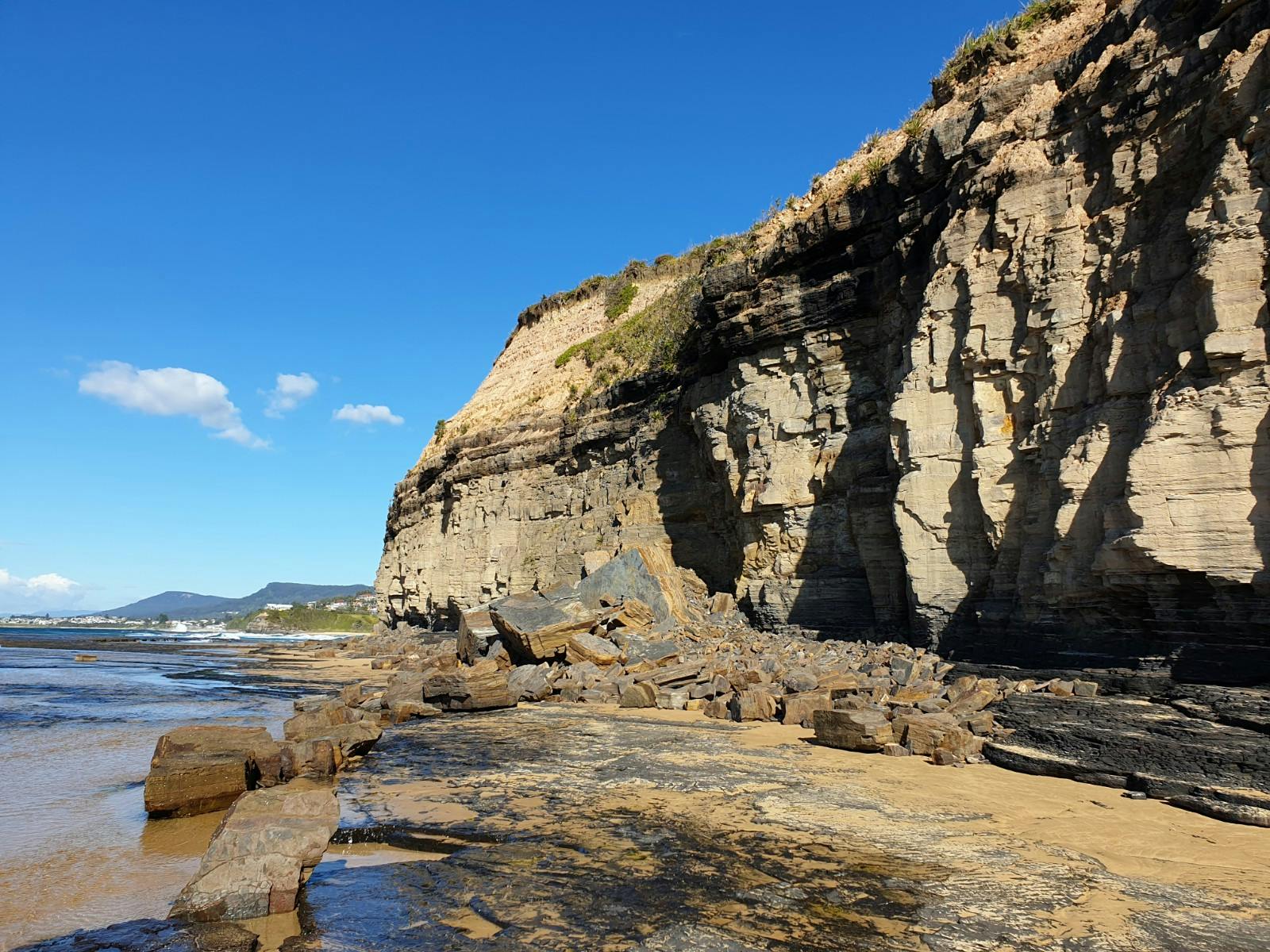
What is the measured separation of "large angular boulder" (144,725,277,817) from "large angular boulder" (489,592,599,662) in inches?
404

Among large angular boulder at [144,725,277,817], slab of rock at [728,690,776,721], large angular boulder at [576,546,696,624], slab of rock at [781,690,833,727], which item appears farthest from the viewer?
large angular boulder at [576,546,696,624]

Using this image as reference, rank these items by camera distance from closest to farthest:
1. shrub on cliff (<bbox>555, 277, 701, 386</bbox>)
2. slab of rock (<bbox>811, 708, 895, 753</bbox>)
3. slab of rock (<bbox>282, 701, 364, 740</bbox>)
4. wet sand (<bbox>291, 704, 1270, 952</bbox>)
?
wet sand (<bbox>291, 704, 1270, 952</bbox>) → slab of rock (<bbox>811, 708, 895, 753</bbox>) → slab of rock (<bbox>282, 701, 364, 740</bbox>) → shrub on cliff (<bbox>555, 277, 701, 386</bbox>)

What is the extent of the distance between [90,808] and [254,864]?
5167 millimetres

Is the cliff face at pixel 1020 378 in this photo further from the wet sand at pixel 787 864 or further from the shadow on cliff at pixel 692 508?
the wet sand at pixel 787 864

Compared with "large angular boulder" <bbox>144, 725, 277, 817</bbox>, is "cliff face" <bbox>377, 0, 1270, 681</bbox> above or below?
above

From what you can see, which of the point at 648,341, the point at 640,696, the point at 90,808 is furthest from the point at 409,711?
the point at 648,341

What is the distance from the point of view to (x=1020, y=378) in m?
15.3

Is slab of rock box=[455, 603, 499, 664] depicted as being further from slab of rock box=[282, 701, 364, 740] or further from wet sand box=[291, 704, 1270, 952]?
wet sand box=[291, 704, 1270, 952]

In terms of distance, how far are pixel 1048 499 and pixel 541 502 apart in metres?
24.4

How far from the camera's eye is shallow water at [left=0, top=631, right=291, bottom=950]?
6277 mm

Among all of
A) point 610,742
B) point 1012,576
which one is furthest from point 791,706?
point 1012,576

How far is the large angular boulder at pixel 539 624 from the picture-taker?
2045cm

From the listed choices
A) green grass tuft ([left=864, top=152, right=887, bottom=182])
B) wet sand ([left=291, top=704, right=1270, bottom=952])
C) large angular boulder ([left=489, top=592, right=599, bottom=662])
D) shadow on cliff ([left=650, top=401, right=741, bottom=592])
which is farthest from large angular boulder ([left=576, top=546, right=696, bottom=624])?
green grass tuft ([left=864, top=152, right=887, bottom=182])

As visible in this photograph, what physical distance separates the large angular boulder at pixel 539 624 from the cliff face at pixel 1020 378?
219 inches
